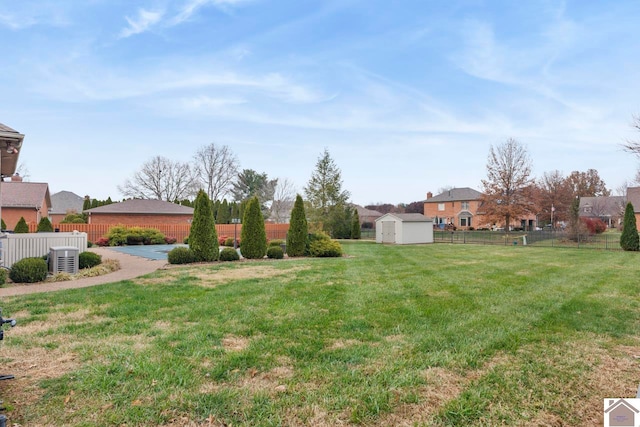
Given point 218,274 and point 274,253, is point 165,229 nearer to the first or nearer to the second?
point 274,253

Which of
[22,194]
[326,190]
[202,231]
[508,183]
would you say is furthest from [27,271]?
[508,183]

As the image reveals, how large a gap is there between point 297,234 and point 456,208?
39.1 metres

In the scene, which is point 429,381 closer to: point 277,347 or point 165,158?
point 277,347

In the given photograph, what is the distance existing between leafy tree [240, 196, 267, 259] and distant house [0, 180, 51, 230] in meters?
20.5

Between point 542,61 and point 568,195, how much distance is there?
142 feet

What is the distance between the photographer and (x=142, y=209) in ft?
98.5

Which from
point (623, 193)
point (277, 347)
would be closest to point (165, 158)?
point (277, 347)

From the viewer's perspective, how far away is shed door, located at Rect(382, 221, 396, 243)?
27075mm

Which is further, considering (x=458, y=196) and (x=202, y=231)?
(x=458, y=196)

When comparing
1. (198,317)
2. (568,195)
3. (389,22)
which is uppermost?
(389,22)

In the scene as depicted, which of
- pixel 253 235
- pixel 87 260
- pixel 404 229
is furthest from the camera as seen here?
pixel 404 229

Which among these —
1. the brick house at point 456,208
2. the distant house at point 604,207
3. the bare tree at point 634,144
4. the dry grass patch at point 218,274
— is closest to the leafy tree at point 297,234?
the dry grass patch at point 218,274

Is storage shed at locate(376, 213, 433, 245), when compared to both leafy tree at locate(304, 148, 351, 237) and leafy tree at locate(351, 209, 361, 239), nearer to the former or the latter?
leafy tree at locate(304, 148, 351, 237)

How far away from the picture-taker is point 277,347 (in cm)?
388
